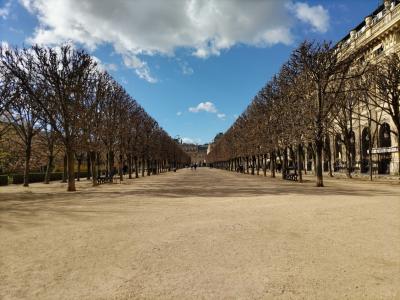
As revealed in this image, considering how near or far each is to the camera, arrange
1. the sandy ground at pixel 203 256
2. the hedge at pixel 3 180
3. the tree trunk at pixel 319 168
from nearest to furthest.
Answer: the sandy ground at pixel 203 256 < the tree trunk at pixel 319 168 < the hedge at pixel 3 180

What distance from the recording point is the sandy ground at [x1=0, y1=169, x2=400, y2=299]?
19.0 feet

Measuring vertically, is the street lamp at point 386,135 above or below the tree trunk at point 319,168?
above

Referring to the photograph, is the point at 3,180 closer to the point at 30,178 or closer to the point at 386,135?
the point at 30,178

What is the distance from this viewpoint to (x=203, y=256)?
767cm

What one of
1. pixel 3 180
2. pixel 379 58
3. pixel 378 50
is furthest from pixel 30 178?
pixel 378 50

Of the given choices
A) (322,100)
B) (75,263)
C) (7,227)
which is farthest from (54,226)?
(322,100)

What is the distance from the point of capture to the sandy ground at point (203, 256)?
579 cm

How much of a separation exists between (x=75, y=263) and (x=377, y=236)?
22.8 ft

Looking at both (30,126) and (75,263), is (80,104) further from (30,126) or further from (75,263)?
(75,263)

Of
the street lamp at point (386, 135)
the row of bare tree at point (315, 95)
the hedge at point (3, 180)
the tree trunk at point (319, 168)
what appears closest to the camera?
the tree trunk at point (319, 168)

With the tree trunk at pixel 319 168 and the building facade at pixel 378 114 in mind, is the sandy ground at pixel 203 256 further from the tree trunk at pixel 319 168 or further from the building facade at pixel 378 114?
the building facade at pixel 378 114

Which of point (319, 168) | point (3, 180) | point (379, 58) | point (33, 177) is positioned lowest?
point (3, 180)

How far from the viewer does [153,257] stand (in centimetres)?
766

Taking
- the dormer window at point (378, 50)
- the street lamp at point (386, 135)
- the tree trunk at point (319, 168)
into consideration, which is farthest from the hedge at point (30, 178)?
the dormer window at point (378, 50)
